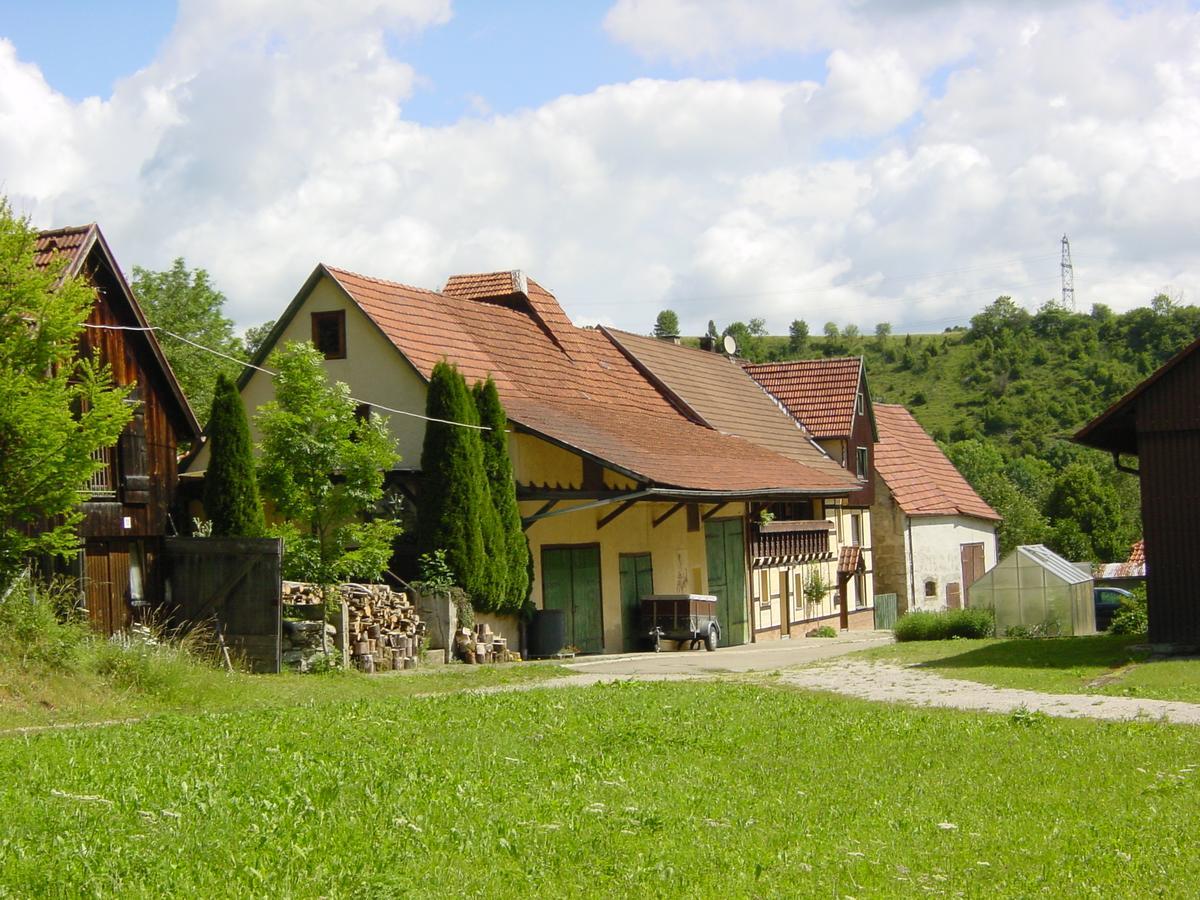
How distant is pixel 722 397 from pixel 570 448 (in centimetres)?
1678

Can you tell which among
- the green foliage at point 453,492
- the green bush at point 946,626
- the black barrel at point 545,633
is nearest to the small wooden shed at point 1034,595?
the green bush at point 946,626

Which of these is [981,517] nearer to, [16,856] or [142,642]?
[142,642]

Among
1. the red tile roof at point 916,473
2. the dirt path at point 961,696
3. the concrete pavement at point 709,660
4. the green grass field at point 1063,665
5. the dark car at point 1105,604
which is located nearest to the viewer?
the dirt path at point 961,696

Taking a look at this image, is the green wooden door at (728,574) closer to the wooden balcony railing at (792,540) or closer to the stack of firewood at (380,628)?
the wooden balcony railing at (792,540)

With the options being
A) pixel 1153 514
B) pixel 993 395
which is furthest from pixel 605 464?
pixel 993 395

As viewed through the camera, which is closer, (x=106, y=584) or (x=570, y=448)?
(x=106, y=584)

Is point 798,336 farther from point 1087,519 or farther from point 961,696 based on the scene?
point 961,696

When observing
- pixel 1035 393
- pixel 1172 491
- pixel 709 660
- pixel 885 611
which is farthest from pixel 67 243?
pixel 1035 393

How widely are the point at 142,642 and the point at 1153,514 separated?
15425 millimetres

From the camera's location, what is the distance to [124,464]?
23484 mm

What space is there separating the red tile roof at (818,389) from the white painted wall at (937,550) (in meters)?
6.57

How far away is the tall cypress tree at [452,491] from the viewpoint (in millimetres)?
25094

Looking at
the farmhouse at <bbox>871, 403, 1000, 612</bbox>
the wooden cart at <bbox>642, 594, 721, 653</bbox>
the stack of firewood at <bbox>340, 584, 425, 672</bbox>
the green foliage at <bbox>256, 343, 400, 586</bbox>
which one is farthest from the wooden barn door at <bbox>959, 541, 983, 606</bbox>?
the green foliage at <bbox>256, 343, 400, 586</bbox>

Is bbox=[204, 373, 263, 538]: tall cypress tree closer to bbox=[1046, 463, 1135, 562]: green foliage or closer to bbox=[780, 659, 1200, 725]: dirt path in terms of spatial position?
bbox=[780, 659, 1200, 725]: dirt path
